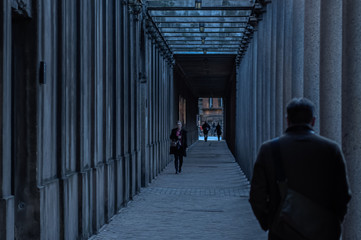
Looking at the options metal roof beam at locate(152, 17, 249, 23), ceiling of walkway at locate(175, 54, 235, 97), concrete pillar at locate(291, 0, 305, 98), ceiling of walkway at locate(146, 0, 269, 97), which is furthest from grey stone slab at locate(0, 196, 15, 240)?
ceiling of walkway at locate(175, 54, 235, 97)

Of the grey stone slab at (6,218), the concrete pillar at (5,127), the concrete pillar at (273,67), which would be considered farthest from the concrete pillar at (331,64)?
the concrete pillar at (273,67)

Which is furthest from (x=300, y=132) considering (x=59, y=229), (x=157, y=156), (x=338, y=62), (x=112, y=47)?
(x=157, y=156)

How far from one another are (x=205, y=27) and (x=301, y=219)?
1554cm

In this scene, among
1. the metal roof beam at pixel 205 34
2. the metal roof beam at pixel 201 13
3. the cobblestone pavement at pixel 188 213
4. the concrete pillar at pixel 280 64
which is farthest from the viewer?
the metal roof beam at pixel 205 34

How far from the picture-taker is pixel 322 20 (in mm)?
6352

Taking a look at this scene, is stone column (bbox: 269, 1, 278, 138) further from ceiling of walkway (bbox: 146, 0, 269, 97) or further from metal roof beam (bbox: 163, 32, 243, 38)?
metal roof beam (bbox: 163, 32, 243, 38)

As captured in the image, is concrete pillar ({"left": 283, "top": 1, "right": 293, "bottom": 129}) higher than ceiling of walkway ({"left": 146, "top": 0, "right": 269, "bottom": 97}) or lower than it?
lower

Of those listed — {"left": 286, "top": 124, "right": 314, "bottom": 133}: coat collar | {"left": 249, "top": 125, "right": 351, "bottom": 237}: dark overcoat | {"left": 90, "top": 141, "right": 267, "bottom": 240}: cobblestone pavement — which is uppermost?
{"left": 286, "top": 124, "right": 314, "bottom": 133}: coat collar

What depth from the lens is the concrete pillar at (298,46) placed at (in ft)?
25.7

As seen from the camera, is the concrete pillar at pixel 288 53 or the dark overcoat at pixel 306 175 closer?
the dark overcoat at pixel 306 175

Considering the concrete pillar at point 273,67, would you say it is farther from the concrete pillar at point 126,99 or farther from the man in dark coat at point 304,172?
the man in dark coat at point 304,172

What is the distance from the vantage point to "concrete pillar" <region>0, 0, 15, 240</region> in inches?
200

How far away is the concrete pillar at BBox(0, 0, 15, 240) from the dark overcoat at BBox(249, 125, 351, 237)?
260 centimetres

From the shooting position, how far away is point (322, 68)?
6328 mm
